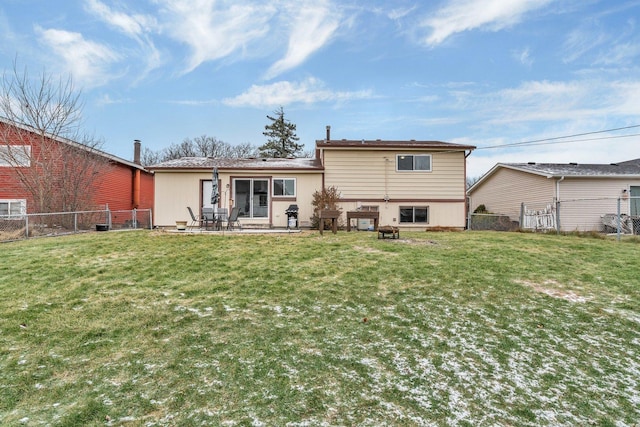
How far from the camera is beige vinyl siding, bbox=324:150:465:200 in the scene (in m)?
14.0

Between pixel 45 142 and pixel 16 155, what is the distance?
1.37m

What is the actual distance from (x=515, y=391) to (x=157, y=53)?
17987 millimetres

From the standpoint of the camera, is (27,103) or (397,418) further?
(27,103)

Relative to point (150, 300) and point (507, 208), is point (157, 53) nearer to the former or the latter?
point (150, 300)

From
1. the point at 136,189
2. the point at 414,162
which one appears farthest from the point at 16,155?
the point at 414,162

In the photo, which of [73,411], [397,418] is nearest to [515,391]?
[397,418]

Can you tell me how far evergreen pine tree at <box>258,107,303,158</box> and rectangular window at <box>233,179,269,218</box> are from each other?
75.2ft

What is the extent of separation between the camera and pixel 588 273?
610cm

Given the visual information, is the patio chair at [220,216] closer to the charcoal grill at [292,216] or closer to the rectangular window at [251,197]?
the rectangular window at [251,197]

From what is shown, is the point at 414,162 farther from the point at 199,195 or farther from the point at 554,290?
the point at 554,290

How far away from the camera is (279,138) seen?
36.8 m

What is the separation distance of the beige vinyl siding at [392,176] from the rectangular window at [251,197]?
3.01m

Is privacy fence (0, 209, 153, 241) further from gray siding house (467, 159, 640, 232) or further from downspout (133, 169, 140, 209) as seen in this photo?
gray siding house (467, 159, 640, 232)

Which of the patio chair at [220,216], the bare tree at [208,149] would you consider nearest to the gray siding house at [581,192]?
the patio chair at [220,216]
